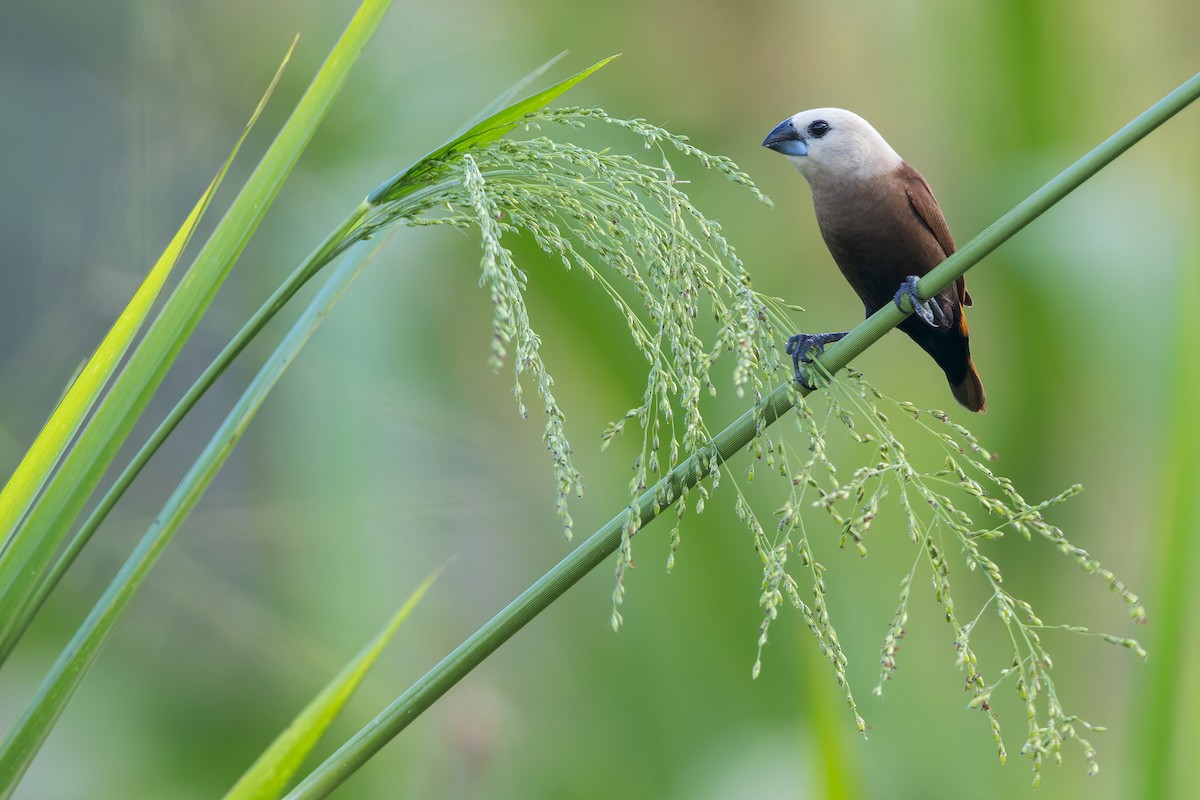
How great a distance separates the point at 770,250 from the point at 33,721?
1.45 m

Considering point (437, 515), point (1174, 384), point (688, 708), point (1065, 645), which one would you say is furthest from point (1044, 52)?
point (437, 515)

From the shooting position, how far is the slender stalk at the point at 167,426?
571 mm

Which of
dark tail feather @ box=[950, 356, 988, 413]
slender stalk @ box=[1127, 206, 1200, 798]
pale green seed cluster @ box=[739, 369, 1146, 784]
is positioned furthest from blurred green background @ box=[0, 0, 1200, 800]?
pale green seed cluster @ box=[739, 369, 1146, 784]

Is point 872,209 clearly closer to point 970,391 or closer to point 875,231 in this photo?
point 875,231

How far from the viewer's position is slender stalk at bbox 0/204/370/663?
57 cm

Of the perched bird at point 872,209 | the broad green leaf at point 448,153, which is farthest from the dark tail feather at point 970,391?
the broad green leaf at point 448,153

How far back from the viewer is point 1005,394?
1.60 metres

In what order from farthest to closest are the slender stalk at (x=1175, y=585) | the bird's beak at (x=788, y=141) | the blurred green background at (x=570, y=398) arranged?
the blurred green background at (x=570, y=398) → the bird's beak at (x=788, y=141) → the slender stalk at (x=1175, y=585)

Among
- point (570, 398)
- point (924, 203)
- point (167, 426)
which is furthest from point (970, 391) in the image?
point (167, 426)

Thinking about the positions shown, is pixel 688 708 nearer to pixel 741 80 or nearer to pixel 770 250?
pixel 770 250

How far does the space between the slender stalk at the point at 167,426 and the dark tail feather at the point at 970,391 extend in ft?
2.76

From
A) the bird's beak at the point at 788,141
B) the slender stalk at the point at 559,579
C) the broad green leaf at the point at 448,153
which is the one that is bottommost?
the slender stalk at the point at 559,579

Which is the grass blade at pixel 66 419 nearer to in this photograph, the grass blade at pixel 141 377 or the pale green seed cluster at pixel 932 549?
the grass blade at pixel 141 377

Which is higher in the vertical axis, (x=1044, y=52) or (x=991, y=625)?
(x=1044, y=52)
